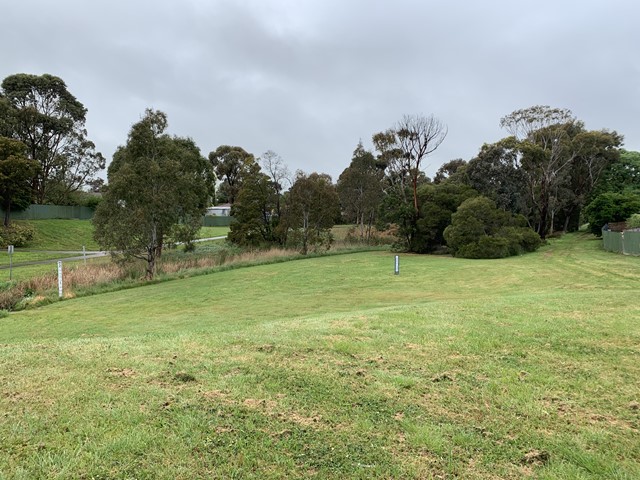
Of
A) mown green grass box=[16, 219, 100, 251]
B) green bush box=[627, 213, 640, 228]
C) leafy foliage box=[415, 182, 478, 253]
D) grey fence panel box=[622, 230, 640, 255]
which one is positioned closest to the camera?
grey fence panel box=[622, 230, 640, 255]

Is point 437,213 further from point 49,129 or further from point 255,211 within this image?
point 49,129

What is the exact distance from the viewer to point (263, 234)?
3544cm

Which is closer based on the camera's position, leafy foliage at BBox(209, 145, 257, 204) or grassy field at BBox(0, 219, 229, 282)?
grassy field at BBox(0, 219, 229, 282)

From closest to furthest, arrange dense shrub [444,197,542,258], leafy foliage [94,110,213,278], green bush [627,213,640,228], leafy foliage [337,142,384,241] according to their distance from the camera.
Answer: leafy foliage [94,110,213,278] < dense shrub [444,197,542,258] < green bush [627,213,640,228] < leafy foliage [337,142,384,241]

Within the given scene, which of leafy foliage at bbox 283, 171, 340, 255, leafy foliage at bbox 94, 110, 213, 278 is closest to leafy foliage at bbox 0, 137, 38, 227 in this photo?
leafy foliage at bbox 94, 110, 213, 278

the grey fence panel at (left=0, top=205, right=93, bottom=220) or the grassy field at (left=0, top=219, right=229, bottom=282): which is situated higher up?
the grey fence panel at (left=0, top=205, right=93, bottom=220)

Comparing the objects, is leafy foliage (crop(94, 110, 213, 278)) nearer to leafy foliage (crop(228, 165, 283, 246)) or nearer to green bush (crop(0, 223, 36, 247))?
leafy foliage (crop(228, 165, 283, 246))

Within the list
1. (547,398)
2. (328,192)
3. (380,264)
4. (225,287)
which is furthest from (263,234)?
(547,398)

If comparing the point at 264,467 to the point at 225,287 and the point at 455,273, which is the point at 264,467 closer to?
the point at 225,287

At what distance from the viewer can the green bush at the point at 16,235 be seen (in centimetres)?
3403

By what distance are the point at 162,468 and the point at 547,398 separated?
3.40 meters

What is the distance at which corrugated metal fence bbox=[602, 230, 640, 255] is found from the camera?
23109 mm

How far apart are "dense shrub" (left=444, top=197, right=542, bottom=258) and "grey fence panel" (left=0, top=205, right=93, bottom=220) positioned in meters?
43.6

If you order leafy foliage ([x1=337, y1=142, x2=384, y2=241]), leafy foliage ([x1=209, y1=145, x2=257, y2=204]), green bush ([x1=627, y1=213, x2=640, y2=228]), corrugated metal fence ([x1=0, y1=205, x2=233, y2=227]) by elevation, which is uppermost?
leafy foliage ([x1=209, y1=145, x2=257, y2=204])
